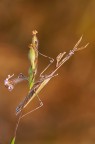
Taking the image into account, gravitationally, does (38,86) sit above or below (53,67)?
below

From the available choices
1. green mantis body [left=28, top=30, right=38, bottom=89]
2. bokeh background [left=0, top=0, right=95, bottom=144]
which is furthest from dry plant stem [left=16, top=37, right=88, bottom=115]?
bokeh background [left=0, top=0, right=95, bottom=144]

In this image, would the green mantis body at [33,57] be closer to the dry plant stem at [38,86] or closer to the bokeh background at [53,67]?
the dry plant stem at [38,86]

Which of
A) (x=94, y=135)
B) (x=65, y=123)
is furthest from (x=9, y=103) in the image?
(x=94, y=135)

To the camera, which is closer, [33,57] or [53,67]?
[33,57]

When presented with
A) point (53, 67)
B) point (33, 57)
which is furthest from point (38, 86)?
point (53, 67)

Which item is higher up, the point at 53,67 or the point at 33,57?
the point at 53,67

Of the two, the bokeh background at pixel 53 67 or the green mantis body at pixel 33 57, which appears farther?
the bokeh background at pixel 53 67

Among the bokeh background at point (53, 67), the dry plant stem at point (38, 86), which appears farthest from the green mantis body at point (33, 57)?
the bokeh background at point (53, 67)

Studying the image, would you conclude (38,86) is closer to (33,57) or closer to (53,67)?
(33,57)
